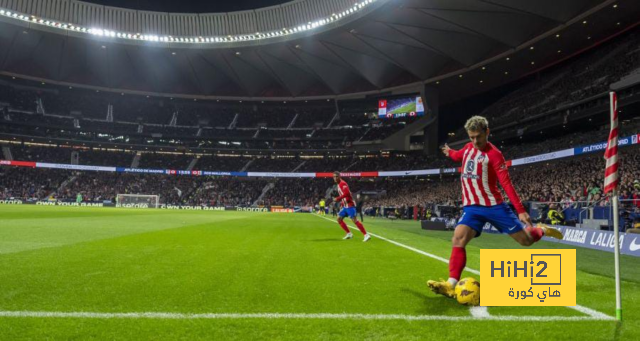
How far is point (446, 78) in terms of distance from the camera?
46.6 m

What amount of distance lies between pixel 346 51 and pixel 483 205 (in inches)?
1707

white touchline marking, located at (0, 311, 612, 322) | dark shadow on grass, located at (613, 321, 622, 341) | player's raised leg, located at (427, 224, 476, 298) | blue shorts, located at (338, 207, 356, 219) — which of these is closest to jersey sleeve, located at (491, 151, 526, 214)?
player's raised leg, located at (427, 224, 476, 298)

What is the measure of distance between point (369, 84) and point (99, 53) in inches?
1396

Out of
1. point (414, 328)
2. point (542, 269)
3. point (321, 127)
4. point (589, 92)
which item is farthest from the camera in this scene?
point (321, 127)

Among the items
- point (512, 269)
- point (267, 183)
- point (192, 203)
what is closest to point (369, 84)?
point (267, 183)

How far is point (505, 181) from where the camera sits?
15.9 ft

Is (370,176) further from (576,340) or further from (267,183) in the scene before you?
(576,340)

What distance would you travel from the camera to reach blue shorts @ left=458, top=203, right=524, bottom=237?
491cm

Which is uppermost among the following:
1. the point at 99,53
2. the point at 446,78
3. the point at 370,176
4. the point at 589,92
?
the point at 99,53

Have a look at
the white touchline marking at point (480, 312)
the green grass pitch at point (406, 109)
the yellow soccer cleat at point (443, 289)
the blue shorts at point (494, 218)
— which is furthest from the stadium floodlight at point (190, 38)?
the white touchline marking at point (480, 312)

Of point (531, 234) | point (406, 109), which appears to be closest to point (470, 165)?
point (531, 234)

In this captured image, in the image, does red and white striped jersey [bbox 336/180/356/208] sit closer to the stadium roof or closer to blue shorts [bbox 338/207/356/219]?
blue shorts [bbox 338/207/356/219]

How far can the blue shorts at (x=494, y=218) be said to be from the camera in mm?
4914

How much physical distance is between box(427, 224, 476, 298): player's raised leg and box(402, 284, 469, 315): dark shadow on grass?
0.11m
